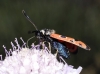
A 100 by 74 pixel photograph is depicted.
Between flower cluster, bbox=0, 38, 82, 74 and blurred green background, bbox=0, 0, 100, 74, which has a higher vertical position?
blurred green background, bbox=0, 0, 100, 74

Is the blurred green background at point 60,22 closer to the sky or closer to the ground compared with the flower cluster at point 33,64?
closer to the sky

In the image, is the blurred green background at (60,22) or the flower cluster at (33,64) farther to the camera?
the blurred green background at (60,22)

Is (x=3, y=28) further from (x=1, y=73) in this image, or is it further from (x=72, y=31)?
(x=1, y=73)

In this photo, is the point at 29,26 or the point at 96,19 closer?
the point at 29,26

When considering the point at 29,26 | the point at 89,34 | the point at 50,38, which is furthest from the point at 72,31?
the point at 50,38
